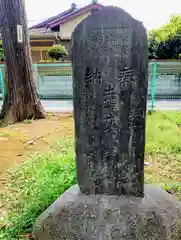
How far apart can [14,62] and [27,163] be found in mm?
2992

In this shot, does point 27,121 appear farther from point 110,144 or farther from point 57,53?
point 57,53

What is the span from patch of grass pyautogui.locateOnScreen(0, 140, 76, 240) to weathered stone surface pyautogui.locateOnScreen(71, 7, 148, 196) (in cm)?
59

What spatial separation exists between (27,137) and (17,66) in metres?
1.89

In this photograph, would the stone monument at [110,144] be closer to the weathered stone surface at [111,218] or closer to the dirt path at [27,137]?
the weathered stone surface at [111,218]

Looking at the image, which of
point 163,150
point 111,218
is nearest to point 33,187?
point 111,218

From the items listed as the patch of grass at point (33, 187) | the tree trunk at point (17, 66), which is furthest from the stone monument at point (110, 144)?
the tree trunk at point (17, 66)

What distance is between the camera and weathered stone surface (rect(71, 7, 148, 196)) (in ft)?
6.21

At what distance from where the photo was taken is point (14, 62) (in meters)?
5.78

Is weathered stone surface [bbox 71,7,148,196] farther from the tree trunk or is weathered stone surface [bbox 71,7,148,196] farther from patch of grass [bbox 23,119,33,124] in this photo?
the tree trunk

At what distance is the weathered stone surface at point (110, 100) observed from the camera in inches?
74.5

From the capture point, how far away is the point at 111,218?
211 centimetres

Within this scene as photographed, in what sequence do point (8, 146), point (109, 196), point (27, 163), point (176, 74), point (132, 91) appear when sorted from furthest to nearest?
point (176, 74), point (8, 146), point (27, 163), point (109, 196), point (132, 91)

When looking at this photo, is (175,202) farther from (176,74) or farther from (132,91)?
(176,74)

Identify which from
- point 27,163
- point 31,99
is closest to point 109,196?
point 27,163
